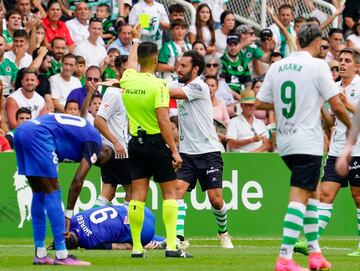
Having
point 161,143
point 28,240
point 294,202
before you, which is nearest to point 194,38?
point 28,240

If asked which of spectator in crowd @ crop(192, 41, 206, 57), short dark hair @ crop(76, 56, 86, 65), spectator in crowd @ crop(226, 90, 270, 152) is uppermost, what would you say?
spectator in crowd @ crop(192, 41, 206, 57)

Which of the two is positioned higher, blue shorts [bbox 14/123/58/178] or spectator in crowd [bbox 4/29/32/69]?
spectator in crowd [bbox 4/29/32/69]

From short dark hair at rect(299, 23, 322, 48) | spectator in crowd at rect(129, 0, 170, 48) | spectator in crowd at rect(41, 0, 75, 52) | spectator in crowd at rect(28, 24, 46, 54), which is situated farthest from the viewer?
spectator in crowd at rect(129, 0, 170, 48)

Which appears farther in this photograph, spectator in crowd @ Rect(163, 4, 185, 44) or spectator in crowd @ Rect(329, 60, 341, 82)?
spectator in crowd @ Rect(163, 4, 185, 44)

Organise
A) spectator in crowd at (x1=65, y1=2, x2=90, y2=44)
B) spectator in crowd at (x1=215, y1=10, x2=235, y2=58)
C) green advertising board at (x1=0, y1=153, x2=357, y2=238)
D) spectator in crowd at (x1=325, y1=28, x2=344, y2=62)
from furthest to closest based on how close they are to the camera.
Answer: spectator in crowd at (x1=325, y1=28, x2=344, y2=62), spectator in crowd at (x1=215, y1=10, x2=235, y2=58), spectator in crowd at (x1=65, y1=2, x2=90, y2=44), green advertising board at (x1=0, y1=153, x2=357, y2=238)

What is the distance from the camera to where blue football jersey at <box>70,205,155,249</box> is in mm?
16375

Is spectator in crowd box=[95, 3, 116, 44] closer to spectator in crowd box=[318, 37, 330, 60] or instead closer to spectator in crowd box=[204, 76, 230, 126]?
spectator in crowd box=[204, 76, 230, 126]

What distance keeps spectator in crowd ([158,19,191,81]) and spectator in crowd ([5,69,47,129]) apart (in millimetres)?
3207

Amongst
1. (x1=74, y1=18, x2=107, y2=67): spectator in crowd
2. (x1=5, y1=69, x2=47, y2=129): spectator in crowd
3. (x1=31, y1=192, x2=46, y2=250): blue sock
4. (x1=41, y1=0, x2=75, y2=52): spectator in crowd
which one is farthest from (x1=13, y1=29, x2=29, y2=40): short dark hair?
(x1=31, y1=192, x2=46, y2=250): blue sock

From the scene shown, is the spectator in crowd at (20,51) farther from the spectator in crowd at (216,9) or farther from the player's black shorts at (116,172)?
the spectator in crowd at (216,9)

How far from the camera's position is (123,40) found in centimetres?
2409

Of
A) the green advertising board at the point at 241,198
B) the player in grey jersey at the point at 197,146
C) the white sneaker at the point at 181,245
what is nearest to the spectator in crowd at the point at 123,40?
the green advertising board at the point at 241,198

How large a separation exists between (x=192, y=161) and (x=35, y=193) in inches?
152

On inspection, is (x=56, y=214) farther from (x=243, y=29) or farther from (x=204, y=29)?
(x=243, y=29)
